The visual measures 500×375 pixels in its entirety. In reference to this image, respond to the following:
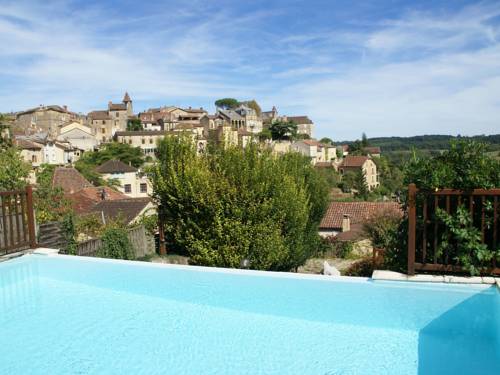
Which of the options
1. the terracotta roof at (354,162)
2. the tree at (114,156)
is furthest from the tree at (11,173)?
the terracotta roof at (354,162)

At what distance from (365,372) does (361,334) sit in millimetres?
1156

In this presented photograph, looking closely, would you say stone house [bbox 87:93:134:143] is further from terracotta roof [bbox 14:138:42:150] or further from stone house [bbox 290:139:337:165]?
stone house [bbox 290:139:337:165]

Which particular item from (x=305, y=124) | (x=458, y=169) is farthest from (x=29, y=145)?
(x=305, y=124)

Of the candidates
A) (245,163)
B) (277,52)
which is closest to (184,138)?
(245,163)

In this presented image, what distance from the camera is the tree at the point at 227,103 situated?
139m

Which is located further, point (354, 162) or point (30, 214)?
point (354, 162)

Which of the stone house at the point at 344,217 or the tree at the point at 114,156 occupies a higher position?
the tree at the point at 114,156

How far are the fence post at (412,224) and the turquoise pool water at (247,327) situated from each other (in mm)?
354

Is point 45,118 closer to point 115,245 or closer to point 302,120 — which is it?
point 302,120

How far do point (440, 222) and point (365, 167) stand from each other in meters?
78.7

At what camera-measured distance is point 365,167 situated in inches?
3260

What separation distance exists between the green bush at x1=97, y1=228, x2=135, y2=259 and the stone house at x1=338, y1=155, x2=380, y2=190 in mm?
71427

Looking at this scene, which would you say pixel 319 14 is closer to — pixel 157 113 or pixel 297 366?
pixel 297 366

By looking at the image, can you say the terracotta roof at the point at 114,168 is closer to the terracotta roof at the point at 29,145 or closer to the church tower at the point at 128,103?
the terracotta roof at the point at 29,145
